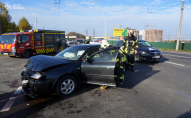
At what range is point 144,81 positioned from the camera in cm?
563

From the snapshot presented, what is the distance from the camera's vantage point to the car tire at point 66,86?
388 cm

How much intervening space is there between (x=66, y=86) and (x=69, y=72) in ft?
1.39

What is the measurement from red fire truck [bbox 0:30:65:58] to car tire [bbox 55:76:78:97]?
9.62 meters

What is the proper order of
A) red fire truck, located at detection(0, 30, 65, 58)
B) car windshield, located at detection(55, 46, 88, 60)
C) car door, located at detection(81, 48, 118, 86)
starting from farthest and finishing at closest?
red fire truck, located at detection(0, 30, 65, 58) < car windshield, located at detection(55, 46, 88, 60) < car door, located at detection(81, 48, 118, 86)

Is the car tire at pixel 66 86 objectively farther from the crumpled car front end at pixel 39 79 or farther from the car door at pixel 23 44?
the car door at pixel 23 44

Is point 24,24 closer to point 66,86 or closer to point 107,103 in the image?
point 66,86

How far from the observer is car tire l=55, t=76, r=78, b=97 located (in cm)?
388

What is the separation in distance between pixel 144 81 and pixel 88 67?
2.64 metres

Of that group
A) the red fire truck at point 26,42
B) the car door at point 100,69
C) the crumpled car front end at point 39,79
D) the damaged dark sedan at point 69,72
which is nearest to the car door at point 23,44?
the red fire truck at point 26,42

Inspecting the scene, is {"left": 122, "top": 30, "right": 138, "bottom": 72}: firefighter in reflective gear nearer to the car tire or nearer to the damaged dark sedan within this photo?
the damaged dark sedan

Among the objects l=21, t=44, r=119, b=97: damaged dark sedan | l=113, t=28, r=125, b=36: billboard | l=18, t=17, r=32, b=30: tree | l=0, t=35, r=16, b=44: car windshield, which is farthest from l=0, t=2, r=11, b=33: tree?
l=113, t=28, r=125, b=36: billboard

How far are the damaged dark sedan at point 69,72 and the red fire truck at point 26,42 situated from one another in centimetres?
875

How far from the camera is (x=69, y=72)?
4039 millimetres

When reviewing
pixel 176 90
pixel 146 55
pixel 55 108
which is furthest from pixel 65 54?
pixel 146 55
